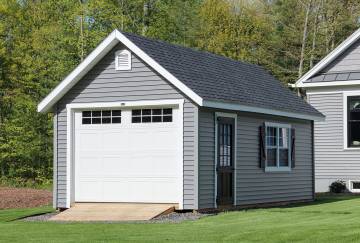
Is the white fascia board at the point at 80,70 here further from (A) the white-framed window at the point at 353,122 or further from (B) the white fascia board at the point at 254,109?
(A) the white-framed window at the point at 353,122

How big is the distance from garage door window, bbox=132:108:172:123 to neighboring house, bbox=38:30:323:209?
0.08 feet

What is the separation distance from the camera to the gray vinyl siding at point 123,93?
60.1ft

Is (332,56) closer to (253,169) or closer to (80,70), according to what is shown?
(253,169)

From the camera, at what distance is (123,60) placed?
63.3ft

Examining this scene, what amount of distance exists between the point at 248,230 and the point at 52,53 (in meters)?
26.9

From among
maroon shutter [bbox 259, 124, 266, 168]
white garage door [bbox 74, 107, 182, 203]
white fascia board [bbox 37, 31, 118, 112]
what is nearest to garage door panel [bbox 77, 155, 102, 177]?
white garage door [bbox 74, 107, 182, 203]

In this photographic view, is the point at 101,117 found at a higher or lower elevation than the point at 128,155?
higher

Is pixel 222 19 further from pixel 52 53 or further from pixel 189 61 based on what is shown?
pixel 189 61

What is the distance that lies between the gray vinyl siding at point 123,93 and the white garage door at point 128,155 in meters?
0.30

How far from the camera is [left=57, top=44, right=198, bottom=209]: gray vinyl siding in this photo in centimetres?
1833

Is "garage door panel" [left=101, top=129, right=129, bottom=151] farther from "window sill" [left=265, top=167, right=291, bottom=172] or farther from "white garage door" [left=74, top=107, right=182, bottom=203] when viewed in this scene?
"window sill" [left=265, top=167, right=291, bottom=172]

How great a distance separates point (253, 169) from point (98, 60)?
204 inches

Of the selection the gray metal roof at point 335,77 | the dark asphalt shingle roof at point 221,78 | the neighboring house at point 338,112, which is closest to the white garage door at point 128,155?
the dark asphalt shingle roof at point 221,78

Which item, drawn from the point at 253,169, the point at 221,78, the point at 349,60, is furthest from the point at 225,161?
the point at 349,60
